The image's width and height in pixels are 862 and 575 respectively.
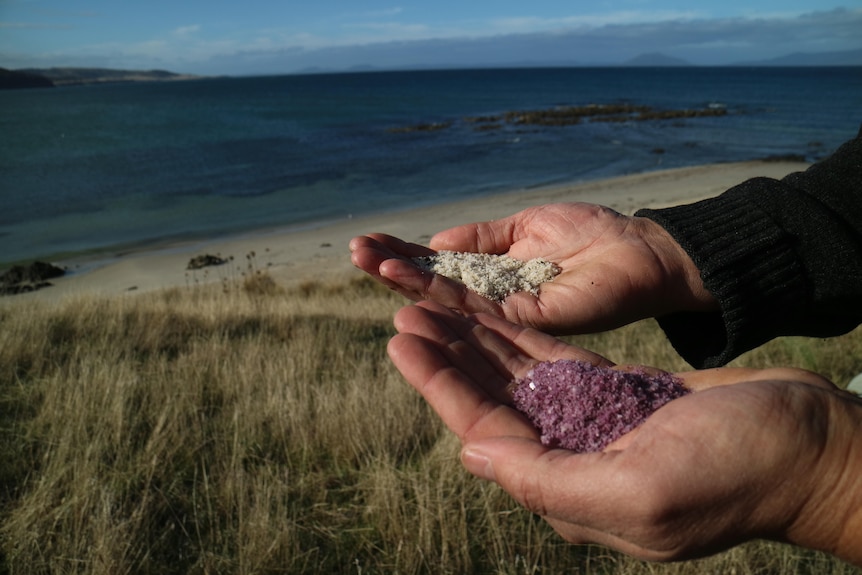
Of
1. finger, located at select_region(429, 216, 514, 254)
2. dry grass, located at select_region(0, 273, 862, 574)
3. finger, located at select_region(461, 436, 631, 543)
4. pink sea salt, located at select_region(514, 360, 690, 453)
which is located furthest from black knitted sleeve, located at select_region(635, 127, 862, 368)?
finger, located at select_region(461, 436, 631, 543)

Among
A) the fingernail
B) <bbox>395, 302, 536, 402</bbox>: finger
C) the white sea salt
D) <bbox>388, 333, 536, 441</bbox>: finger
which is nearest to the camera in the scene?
the fingernail

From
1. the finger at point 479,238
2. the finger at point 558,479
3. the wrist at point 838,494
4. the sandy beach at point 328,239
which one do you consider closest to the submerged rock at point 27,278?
the sandy beach at point 328,239

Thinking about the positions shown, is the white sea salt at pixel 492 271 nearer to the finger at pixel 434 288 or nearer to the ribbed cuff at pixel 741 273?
the finger at pixel 434 288

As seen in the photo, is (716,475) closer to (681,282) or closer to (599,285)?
(599,285)

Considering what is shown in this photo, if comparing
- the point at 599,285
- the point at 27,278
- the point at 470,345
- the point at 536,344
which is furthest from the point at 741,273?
the point at 27,278

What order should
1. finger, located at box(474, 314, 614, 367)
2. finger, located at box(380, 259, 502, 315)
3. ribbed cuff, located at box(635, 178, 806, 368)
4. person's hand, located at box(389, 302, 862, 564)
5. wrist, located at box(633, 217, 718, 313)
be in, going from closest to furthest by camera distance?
person's hand, located at box(389, 302, 862, 564)
finger, located at box(474, 314, 614, 367)
ribbed cuff, located at box(635, 178, 806, 368)
finger, located at box(380, 259, 502, 315)
wrist, located at box(633, 217, 718, 313)

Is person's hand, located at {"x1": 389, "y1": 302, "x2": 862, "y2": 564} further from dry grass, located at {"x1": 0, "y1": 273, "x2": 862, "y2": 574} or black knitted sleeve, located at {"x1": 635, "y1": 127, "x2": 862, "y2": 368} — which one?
dry grass, located at {"x1": 0, "y1": 273, "x2": 862, "y2": 574}
